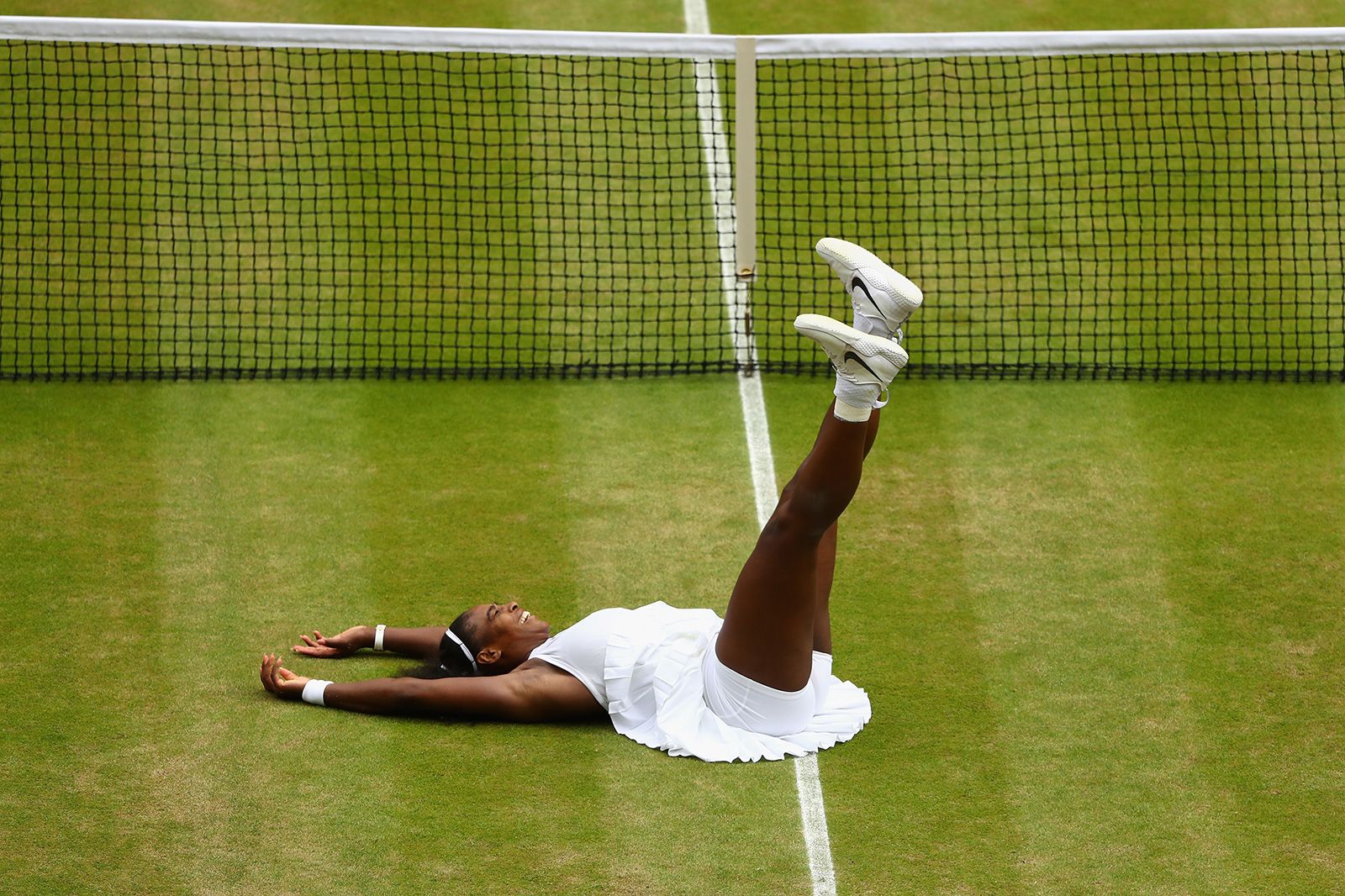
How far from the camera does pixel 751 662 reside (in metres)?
7.09

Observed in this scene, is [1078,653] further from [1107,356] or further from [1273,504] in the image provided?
[1107,356]

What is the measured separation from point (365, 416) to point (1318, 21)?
10.6 meters

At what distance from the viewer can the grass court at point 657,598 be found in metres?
6.72

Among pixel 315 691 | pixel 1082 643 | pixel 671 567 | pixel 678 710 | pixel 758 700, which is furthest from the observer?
pixel 671 567

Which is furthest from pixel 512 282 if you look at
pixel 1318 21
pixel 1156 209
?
pixel 1318 21

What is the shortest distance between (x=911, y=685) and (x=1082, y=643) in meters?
0.95

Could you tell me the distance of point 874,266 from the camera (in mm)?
7176

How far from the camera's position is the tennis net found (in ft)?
36.6

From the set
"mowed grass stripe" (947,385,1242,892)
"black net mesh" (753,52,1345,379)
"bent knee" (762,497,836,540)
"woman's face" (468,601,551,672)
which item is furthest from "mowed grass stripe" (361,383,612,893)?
"black net mesh" (753,52,1345,379)

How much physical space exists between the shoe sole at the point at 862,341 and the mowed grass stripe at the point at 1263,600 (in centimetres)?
226

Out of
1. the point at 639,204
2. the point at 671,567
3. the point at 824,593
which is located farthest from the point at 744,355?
the point at 824,593

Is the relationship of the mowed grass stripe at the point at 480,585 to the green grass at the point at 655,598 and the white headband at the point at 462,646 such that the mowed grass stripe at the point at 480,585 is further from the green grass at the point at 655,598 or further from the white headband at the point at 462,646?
the white headband at the point at 462,646

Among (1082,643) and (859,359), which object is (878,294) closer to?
(859,359)

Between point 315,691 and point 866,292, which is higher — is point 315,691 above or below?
below
